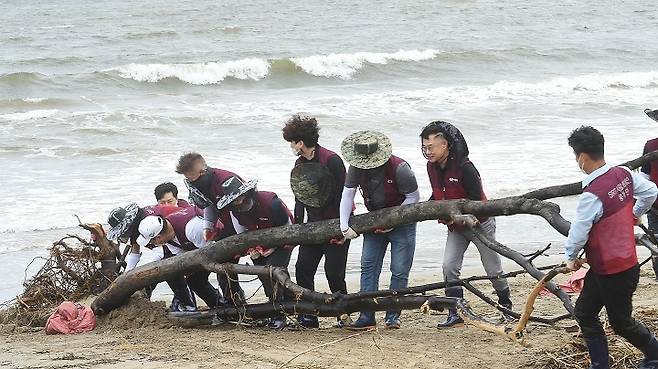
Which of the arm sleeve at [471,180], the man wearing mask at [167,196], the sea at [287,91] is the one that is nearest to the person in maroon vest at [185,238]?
the man wearing mask at [167,196]

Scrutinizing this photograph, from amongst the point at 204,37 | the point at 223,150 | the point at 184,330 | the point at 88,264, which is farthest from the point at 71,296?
the point at 204,37

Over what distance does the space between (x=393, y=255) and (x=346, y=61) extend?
20.1 metres

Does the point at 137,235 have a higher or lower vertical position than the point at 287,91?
lower

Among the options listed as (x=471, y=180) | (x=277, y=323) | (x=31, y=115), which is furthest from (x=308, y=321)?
(x=31, y=115)

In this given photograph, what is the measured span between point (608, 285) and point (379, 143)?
2.06 m

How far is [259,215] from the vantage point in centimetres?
700

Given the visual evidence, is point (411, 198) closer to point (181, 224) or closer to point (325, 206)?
point (325, 206)

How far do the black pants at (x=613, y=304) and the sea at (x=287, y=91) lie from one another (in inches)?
164

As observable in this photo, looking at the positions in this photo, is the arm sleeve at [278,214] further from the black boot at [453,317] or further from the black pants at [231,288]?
the black boot at [453,317]

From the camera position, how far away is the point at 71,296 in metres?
8.25

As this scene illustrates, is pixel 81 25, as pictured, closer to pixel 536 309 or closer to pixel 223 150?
pixel 223 150

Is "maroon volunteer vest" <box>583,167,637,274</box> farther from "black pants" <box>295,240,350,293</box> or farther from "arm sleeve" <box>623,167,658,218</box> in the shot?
"black pants" <box>295,240,350,293</box>

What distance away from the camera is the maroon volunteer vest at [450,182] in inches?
254

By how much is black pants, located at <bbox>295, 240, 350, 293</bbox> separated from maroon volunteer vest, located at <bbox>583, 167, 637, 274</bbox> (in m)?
2.22
